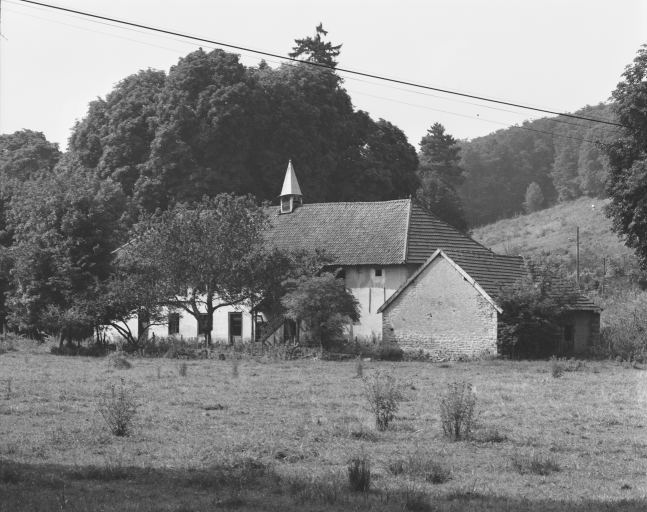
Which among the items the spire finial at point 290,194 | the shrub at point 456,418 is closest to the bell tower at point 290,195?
the spire finial at point 290,194

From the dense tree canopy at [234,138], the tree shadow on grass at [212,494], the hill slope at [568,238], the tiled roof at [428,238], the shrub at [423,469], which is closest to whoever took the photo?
the tree shadow on grass at [212,494]

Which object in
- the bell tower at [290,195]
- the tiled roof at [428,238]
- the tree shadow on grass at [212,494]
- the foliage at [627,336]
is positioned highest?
the bell tower at [290,195]

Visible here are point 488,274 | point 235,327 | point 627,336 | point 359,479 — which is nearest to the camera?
point 359,479

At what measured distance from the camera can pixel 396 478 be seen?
1169 cm

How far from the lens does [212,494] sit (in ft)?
34.3

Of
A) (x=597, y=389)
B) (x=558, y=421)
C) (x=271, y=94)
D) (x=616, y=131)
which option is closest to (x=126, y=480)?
(x=558, y=421)

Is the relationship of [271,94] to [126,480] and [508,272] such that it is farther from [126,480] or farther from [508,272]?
[126,480]

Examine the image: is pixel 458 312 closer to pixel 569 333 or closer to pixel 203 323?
pixel 569 333

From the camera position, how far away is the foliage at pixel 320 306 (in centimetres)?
3606

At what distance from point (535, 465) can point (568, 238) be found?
61.4 meters

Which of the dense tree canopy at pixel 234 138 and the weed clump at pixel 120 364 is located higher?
the dense tree canopy at pixel 234 138

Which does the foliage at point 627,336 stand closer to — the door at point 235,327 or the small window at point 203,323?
the small window at point 203,323

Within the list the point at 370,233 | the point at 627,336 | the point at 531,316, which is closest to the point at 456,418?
the point at 531,316

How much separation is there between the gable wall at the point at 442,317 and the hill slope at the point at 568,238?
70.3 ft
